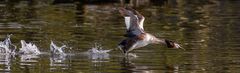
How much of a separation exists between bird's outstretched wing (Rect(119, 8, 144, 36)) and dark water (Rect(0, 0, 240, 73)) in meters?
0.54

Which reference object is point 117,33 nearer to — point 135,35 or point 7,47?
point 135,35

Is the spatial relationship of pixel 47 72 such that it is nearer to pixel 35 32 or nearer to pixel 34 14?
pixel 35 32

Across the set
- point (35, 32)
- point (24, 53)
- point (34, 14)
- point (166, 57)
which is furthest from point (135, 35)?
point (34, 14)

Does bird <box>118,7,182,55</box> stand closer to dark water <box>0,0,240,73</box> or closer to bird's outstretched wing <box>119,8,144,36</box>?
bird's outstretched wing <box>119,8,144,36</box>

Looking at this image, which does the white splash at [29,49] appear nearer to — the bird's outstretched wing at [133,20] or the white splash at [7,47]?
the white splash at [7,47]

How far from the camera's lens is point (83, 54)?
18266mm

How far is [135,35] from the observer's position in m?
18.3

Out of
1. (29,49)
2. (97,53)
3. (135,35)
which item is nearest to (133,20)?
(135,35)

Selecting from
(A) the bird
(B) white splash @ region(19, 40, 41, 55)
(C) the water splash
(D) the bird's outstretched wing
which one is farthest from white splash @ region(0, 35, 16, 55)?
(D) the bird's outstretched wing

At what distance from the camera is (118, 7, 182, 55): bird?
18.0 metres

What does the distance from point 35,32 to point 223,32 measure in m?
4.98

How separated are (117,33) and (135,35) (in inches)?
171

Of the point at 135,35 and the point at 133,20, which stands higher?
the point at 133,20

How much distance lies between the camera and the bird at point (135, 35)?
18000mm
